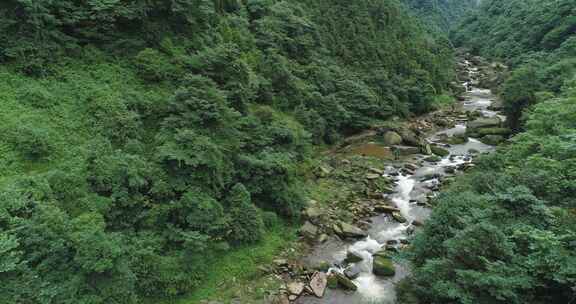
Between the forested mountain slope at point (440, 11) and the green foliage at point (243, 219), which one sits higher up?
the forested mountain slope at point (440, 11)

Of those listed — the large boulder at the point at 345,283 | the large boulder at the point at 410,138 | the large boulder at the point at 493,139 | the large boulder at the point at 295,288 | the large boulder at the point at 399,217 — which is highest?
the large boulder at the point at 493,139

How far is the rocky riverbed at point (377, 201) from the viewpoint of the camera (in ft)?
50.0

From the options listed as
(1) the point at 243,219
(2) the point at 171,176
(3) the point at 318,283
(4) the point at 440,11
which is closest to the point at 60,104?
(2) the point at 171,176

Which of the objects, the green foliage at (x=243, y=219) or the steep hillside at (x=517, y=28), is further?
the steep hillside at (x=517, y=28)

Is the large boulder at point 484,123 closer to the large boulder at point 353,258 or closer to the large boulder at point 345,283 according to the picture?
the large boulder at point 353,258

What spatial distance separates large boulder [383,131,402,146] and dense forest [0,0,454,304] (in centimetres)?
1216

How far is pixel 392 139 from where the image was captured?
32.2 metres

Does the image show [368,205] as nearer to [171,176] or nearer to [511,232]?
[511,232]

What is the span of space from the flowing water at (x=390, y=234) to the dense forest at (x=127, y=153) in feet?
12.8

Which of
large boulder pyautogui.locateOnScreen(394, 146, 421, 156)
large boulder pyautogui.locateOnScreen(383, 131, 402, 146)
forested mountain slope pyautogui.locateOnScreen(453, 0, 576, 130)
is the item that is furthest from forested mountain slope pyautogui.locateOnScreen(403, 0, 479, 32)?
large boulder pyautogui.locateOnScreen(394, 146, 421, 156)

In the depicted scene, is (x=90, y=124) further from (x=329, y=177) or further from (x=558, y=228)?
(x=558, y=228)

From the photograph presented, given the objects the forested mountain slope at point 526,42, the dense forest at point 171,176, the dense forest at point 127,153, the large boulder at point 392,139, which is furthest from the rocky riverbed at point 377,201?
the forested mountain slope at point 526,42

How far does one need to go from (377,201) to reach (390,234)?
3.67 meters

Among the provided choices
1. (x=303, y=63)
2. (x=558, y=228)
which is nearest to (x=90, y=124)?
(x=558, y=228)
